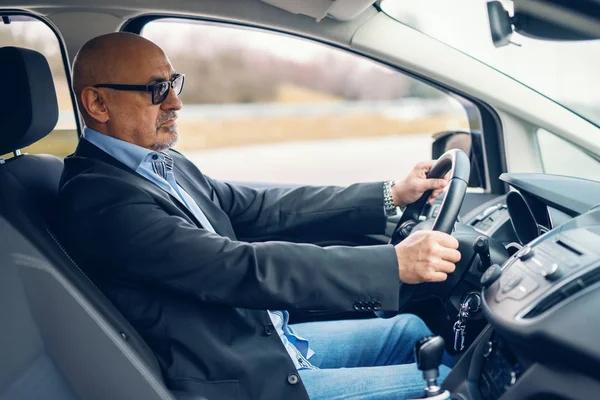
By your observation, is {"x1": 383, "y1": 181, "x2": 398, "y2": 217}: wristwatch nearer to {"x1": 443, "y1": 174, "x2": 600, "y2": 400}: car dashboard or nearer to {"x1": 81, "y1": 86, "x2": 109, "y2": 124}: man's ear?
{"x1": 443, "y1": 174, "x2": 600, "y2": 400}: car dashboard

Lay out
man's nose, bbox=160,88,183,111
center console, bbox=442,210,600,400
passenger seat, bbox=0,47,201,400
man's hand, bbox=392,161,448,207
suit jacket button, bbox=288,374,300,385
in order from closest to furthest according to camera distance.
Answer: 1. center console, bbox=442,210,600,400
2. passenger seat, bbox=0,47,201,400
3. suit jacket button, bbox=288,374,300,385
4. man's nose, bbox=160,88,183,111
5. man's hand, bbox=392,161,448,207

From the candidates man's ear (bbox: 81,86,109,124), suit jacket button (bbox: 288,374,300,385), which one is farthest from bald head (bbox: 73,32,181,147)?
suit jacket button (bbox: 288,374,300,385)

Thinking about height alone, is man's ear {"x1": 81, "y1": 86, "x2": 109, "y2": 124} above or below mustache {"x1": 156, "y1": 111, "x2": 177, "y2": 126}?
above

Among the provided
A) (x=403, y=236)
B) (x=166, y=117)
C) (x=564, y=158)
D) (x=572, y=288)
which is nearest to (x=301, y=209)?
(x=403, y=236)

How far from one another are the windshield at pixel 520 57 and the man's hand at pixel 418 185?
42cm

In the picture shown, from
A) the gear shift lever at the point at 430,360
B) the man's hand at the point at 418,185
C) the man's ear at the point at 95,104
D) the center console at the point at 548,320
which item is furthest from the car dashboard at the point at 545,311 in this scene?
the man's ear at the point at 95,104

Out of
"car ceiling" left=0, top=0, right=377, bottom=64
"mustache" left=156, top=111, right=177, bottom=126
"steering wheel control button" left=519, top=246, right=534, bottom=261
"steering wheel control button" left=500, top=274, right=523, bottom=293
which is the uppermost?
"car ceiling" left=0, top=0, right=377, bottom=64

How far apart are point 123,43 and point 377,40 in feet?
2.58

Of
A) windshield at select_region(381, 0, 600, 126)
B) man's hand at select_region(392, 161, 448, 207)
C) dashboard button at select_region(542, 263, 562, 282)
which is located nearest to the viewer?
dashboard button at select_region(542, 263, 562, 282)

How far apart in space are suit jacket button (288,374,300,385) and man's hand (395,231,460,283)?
12.8 inches

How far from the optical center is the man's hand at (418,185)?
5.90 feet

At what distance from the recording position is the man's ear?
1.61m

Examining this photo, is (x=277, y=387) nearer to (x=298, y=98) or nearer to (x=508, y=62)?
(x=508, y=62)

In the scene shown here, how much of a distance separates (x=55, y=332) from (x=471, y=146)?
1581 millimetres
